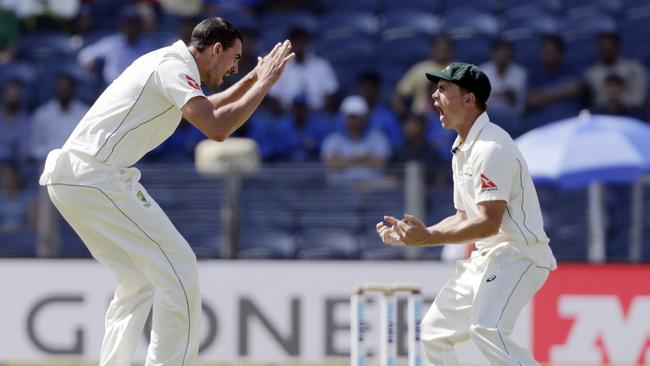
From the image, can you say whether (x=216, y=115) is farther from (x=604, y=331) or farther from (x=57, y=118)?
(x=57, y=118)

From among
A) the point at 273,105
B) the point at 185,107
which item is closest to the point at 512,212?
the point at 185,107

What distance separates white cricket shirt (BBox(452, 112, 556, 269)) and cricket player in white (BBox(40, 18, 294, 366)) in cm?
102

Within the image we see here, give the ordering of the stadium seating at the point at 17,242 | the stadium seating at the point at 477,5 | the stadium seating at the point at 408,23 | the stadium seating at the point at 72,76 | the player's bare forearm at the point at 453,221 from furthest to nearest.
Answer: the stadium seating at the point at 477,5 < the stadium seating at the point at 408,23 < the stadium seating at the point at 72,76 < the stadium seating at the point at 17,242 < the player's bare forearm at the point at 453,221

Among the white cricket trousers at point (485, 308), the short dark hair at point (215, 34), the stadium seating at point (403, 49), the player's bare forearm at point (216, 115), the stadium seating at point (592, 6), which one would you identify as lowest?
the white cricket trousers at point (485, 308)

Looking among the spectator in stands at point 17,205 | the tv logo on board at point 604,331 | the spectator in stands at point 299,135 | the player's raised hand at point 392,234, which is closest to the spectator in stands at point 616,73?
the spectator in stands at point 299,135

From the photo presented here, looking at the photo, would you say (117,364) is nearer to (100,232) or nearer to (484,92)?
(100,232)

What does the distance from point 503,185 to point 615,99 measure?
7.59 metres

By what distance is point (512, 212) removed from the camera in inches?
249

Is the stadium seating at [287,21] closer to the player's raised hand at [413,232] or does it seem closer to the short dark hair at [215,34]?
the short dark hair at [215,34]

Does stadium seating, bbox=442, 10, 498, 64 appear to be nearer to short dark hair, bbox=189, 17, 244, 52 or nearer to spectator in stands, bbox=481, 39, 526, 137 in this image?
spectator in stands, bbox=481, 39, 526, 137

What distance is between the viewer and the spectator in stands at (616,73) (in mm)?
13711

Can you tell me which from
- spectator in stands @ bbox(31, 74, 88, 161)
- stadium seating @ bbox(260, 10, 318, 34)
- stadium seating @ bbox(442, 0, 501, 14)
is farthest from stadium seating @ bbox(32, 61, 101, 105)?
stadium seating @ bbox(442, 0, 501, 14)

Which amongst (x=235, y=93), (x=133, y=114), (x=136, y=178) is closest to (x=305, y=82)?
(x=235, y=93)

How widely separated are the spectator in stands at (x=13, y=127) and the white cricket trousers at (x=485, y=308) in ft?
24.4
